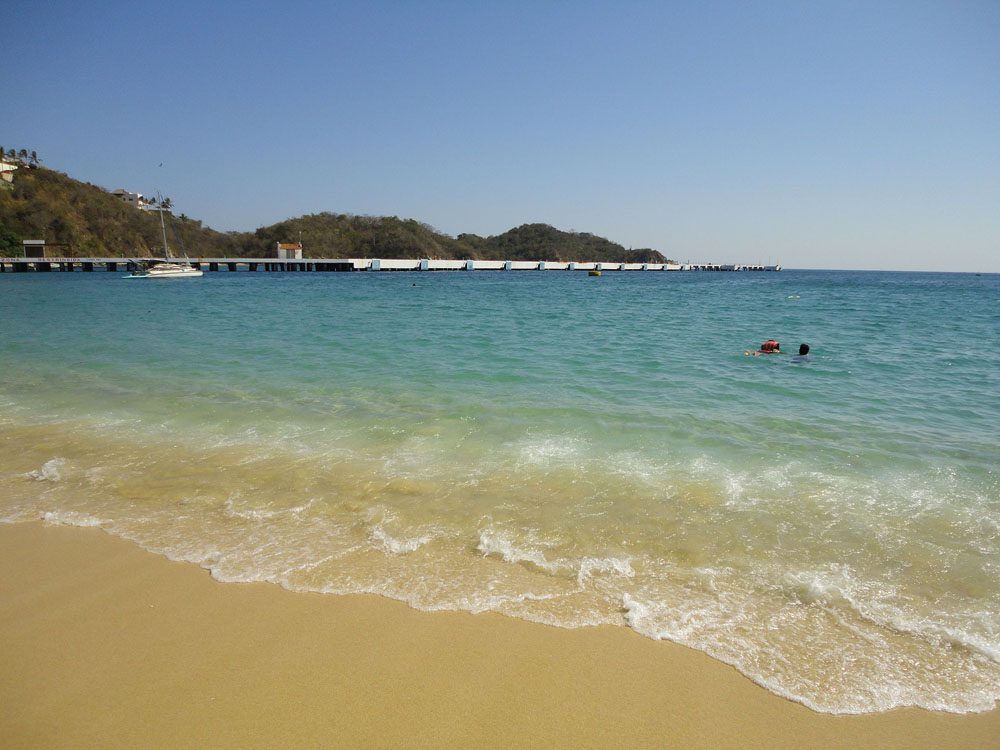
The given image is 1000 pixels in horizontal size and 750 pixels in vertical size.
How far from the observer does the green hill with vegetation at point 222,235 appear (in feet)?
260

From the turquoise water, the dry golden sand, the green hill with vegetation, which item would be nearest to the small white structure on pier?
the green hill with vegetation

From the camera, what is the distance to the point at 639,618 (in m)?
2.87

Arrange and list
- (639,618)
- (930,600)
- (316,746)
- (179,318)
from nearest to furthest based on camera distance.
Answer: (316,746) → (639,618) → (930,600) → (179,318)

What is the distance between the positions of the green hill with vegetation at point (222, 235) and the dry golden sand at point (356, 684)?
93.2m

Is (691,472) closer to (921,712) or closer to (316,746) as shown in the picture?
(921,712)

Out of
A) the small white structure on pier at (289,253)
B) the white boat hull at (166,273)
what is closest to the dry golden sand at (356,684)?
A: the white boat hull at (166,273)

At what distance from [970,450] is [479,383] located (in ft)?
22.0

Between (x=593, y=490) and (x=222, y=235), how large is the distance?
475 feet

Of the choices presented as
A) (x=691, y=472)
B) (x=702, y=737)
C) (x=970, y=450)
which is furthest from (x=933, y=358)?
(x=702, y=737)

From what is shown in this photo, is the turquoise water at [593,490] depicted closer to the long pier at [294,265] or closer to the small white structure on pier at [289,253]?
the long pier at [294,265]

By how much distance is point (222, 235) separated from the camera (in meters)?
127

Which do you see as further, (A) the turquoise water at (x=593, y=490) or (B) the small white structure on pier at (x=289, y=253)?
(B) the small white structure on pier at (x=289, y=253)

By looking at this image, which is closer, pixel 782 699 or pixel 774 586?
pixel 782 699

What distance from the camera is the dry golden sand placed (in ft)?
6.96
